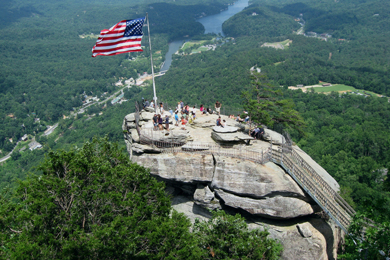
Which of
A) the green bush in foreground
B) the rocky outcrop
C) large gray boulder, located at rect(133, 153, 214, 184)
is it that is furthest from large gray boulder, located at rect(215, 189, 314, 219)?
large gray boulder, located at rect(133, 153, 214, 184)

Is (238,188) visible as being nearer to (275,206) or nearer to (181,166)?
(275,206)

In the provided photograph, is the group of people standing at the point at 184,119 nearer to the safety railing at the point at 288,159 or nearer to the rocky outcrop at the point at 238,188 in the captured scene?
the rocky outcrop at the point at 238,188

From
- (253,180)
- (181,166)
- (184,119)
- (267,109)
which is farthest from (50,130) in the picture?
(253,180)

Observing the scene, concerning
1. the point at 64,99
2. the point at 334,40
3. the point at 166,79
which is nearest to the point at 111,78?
the point at 64,99

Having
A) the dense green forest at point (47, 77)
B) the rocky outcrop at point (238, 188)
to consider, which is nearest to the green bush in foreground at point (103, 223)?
the rocky outcrop at point (238, 188)

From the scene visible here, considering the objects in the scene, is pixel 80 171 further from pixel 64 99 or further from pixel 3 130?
pixel 64 99

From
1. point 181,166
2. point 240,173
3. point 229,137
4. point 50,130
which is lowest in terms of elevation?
point 50,130

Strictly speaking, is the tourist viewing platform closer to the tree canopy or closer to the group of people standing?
the group of people standing
